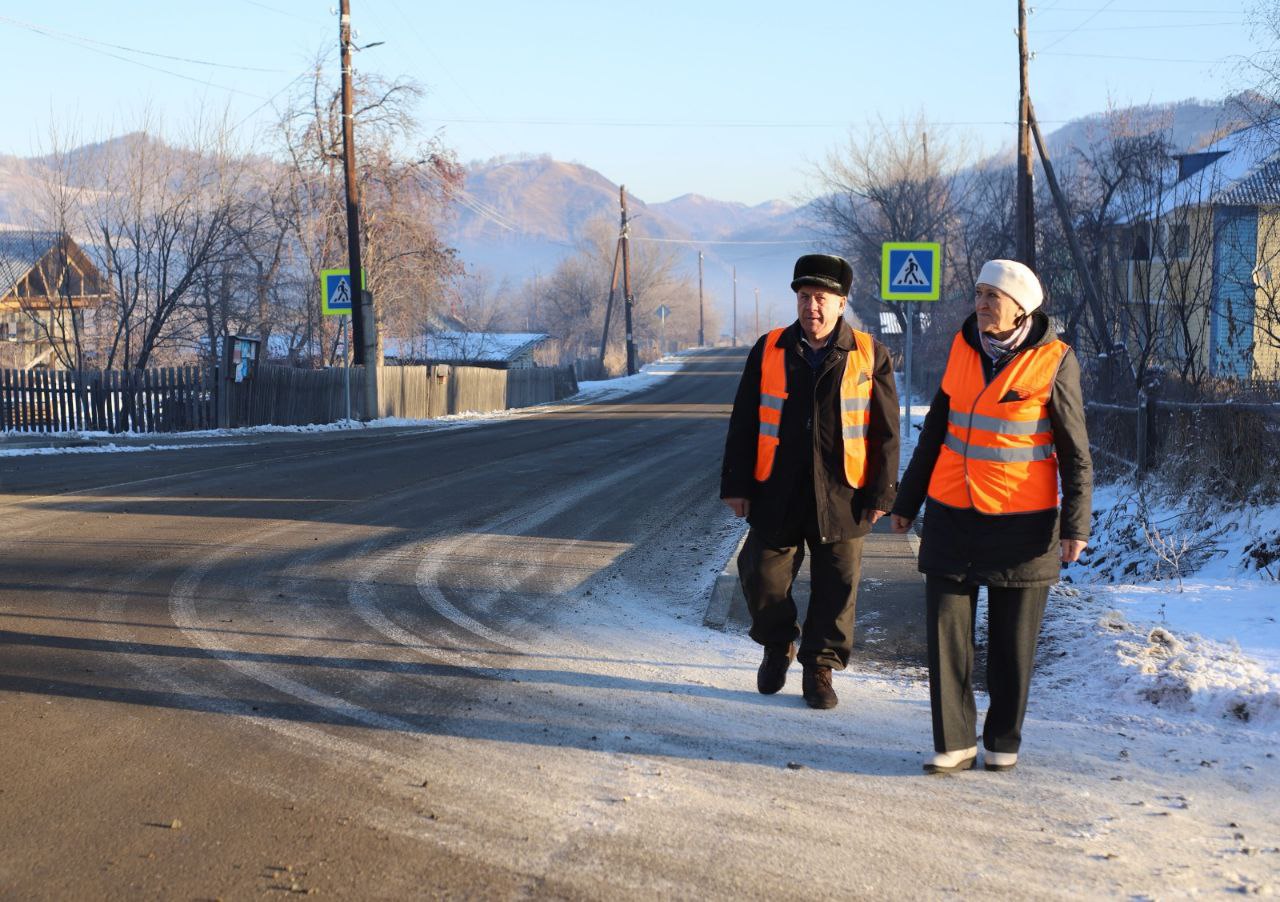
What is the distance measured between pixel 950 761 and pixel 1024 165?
20633mm

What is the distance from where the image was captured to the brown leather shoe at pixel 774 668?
18.7ft

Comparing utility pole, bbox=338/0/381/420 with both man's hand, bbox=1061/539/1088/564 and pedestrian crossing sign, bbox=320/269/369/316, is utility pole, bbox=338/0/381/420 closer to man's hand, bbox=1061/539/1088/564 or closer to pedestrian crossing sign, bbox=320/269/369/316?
pedestrian crossing sign, bbox=320/269/369/316

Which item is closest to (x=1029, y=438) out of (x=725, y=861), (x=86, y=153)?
(x=725, y=861)

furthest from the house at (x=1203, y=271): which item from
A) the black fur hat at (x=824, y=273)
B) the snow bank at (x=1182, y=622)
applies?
the black fur hat at (x=824, y=273)

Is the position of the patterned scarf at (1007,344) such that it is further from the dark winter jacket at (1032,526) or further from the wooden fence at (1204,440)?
the wooden fence at (1204,440)

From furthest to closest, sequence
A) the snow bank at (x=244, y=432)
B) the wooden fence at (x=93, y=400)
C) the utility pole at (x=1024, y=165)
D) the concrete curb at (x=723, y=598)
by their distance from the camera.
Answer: the wooden fence at (x=93, y=400) < the utility pole at (x=1024, y=165) < the snow bank at (x=244, y=432) < the concrete curb at (x=723, y=598)

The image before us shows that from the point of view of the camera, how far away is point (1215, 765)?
15.5ft

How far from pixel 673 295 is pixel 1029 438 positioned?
483ft

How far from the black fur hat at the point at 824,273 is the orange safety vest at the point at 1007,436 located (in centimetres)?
82

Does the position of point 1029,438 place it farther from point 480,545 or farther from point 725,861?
point 480,545

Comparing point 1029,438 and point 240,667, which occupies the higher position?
point 1029,438

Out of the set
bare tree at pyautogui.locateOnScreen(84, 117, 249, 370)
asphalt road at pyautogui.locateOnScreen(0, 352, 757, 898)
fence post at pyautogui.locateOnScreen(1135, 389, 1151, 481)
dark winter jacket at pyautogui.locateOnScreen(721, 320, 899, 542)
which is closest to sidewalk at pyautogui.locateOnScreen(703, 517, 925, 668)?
asphalt road at pyautogui.locateOnScreen(0, 352, 757, 898)

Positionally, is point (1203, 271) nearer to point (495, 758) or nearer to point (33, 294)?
point (495, 758)

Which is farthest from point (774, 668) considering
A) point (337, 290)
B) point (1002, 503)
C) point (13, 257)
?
point (13, 257)
